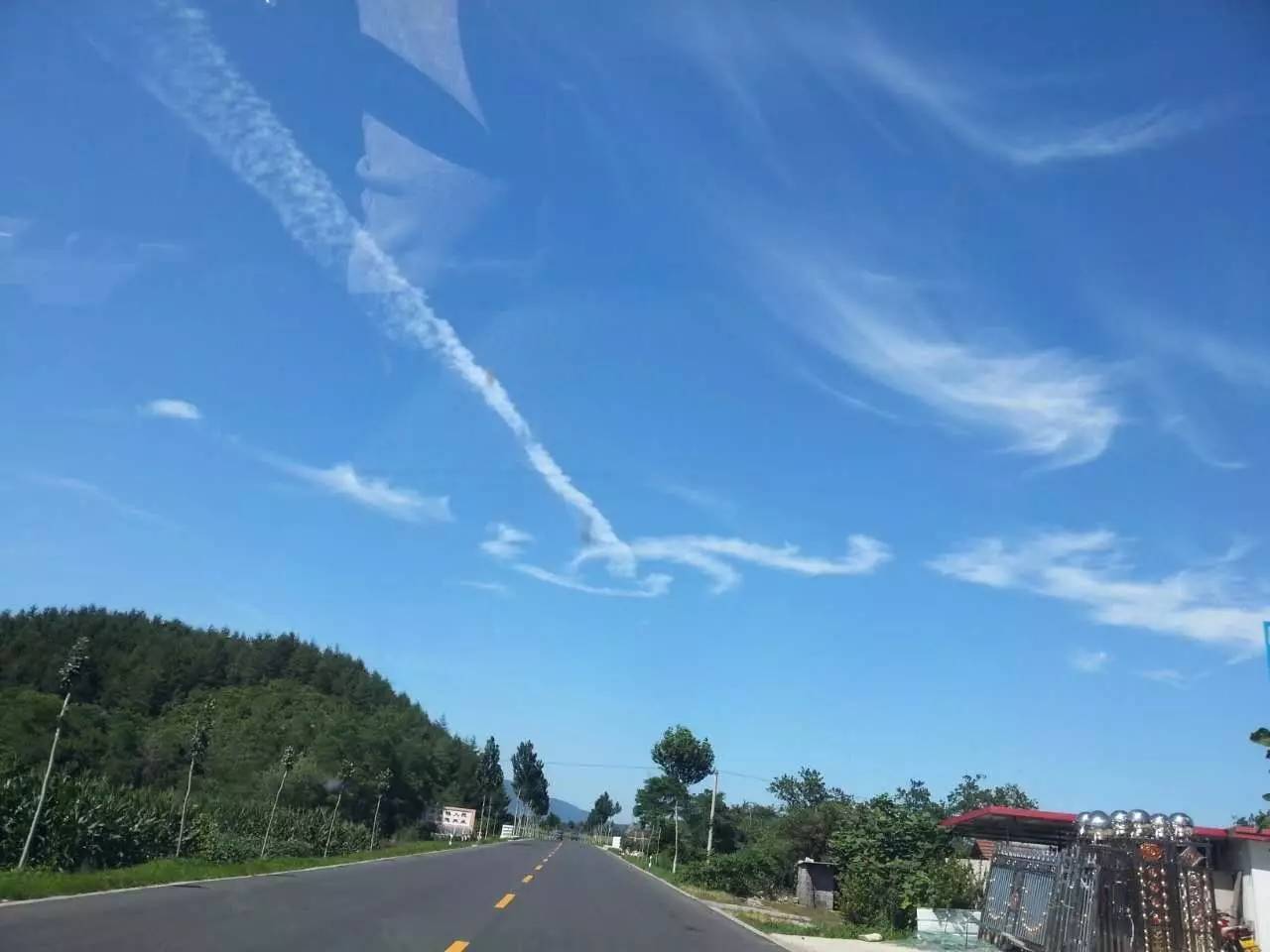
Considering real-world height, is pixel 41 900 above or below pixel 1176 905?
below

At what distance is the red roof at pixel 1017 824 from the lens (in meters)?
22.0

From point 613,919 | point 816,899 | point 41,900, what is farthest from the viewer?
point 816,899

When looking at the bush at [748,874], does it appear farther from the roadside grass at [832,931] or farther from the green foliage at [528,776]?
the green foliage at [528,776]

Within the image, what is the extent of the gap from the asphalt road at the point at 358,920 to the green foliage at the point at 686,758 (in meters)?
69.0

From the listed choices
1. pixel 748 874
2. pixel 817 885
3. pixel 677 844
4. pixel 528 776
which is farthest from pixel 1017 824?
pixel 528 776

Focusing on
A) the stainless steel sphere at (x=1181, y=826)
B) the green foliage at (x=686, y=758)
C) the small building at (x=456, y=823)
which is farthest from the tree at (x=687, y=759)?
the stainless steel sphere at (x=1181, y=826)

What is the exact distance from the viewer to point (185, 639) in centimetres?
10912

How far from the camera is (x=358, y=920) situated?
13.5 meters

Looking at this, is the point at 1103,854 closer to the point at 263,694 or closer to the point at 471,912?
the point at 471,912

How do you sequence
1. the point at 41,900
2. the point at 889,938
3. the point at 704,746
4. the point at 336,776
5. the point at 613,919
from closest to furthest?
the point at 41,900, the point at 613,919, the point at 889,938, the point at 336,776, the point at 704,746

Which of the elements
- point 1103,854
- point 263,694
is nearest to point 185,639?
point 263,694

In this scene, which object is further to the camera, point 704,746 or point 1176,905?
point 704,746

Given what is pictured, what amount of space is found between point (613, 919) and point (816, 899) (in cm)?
2064

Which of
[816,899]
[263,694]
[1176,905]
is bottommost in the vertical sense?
[816,899]
